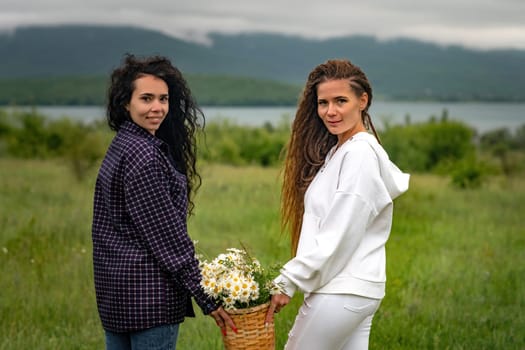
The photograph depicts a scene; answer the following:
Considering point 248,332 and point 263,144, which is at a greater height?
point 248,332

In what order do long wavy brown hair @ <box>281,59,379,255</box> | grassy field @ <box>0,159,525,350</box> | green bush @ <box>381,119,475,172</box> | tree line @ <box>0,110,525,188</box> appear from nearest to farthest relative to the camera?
long wavy brown hair @ <box>281,59,379,255</box> → grassy field @ <box>0,159,525,350</box> → tree line @ <box>0,110,525,188</box> → green bush @ <box>381,119,475,172</box>

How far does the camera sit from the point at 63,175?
731 inches

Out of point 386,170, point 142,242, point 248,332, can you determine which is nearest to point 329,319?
point 248,332

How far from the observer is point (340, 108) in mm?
3758

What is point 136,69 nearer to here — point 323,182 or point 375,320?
point 323,182

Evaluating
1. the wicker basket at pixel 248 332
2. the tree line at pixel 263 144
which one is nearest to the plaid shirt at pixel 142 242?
the wicker basket at pixel 248 332

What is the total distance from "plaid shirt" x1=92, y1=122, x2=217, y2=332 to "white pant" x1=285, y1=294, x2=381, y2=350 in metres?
0.48

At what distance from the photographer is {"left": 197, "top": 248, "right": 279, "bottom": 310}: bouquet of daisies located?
11.3 ft

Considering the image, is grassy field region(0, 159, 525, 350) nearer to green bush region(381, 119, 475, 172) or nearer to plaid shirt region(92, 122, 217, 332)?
plaid shirt region(92, 122, 217, 332)

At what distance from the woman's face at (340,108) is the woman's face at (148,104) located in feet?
2.66

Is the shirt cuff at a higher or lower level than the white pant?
higher

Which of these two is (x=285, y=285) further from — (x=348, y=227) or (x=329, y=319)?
(x=348, y=227)


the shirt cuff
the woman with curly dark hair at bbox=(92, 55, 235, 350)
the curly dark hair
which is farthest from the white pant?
the curly dark hair

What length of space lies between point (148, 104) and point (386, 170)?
3.88ft
